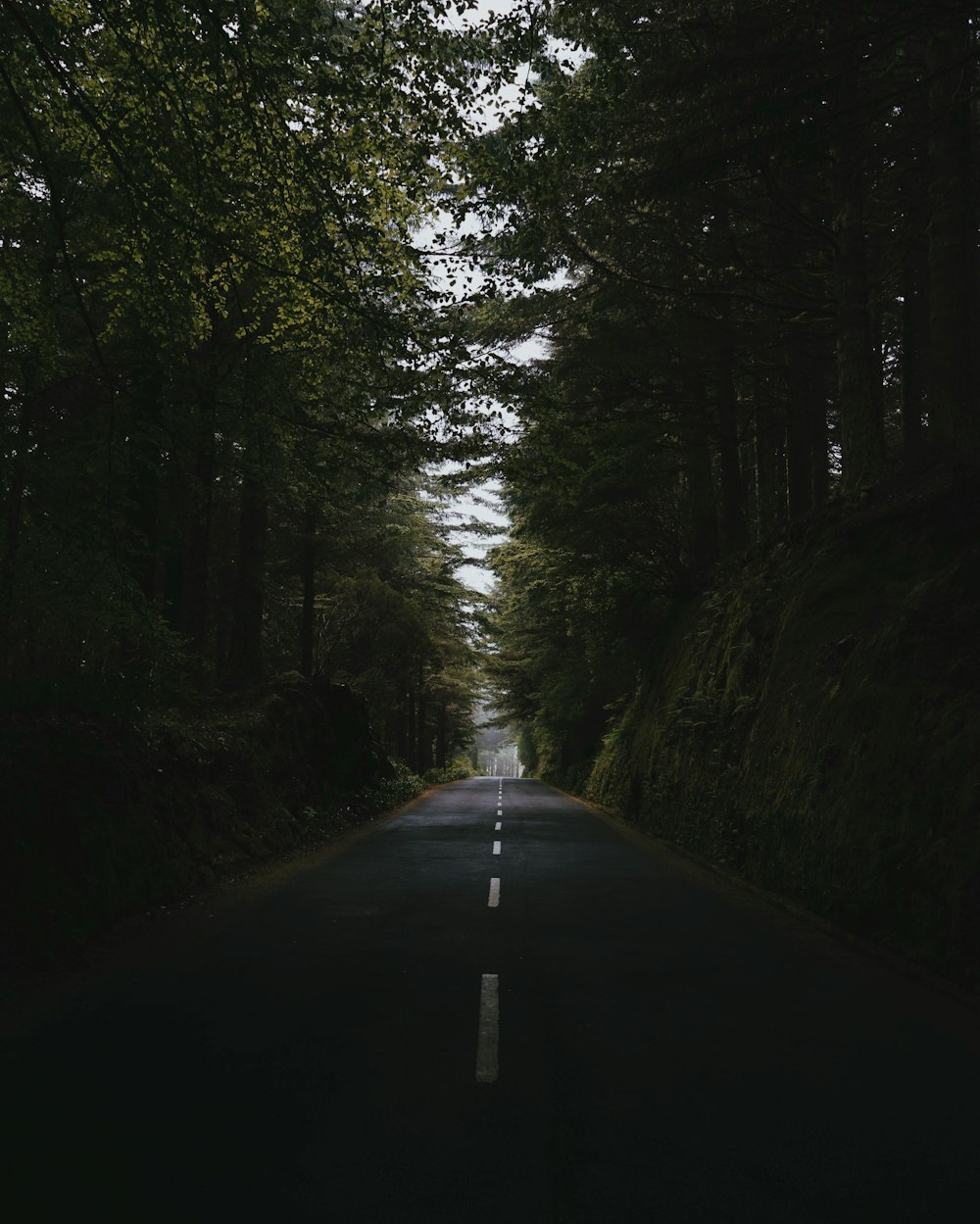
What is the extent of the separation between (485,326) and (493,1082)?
64.3 feet

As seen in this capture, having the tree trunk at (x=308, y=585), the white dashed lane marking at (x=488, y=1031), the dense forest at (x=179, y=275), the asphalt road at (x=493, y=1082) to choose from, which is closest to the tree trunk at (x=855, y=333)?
the dense forest at (x=179, y=275)

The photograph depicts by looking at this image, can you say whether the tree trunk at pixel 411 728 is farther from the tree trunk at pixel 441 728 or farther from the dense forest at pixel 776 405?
the dense forest at pixel 776 405

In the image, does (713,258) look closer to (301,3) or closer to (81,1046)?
(301,3)

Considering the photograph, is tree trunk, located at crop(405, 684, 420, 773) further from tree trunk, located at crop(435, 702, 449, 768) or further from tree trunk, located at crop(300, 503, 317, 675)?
tree trunk, located at crop(300, 503, 317, 675)

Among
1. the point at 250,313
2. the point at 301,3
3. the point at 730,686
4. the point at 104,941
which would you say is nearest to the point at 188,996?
the point at 104,941

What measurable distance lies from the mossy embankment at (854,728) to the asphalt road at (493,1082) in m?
0.90

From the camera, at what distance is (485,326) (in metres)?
21.1

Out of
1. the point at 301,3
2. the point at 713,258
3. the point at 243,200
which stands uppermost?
the point at 713,258

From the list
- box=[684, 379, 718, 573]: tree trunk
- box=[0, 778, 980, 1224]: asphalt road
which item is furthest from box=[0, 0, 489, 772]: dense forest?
box=[684, 379, 718, 573]: tree trunk

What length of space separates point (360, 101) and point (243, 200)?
1805 mm

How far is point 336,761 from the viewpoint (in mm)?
20688

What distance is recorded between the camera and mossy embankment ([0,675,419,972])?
7.20 meters

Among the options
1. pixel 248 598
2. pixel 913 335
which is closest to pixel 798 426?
pixel 913 335

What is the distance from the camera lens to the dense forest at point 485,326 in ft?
27.5
